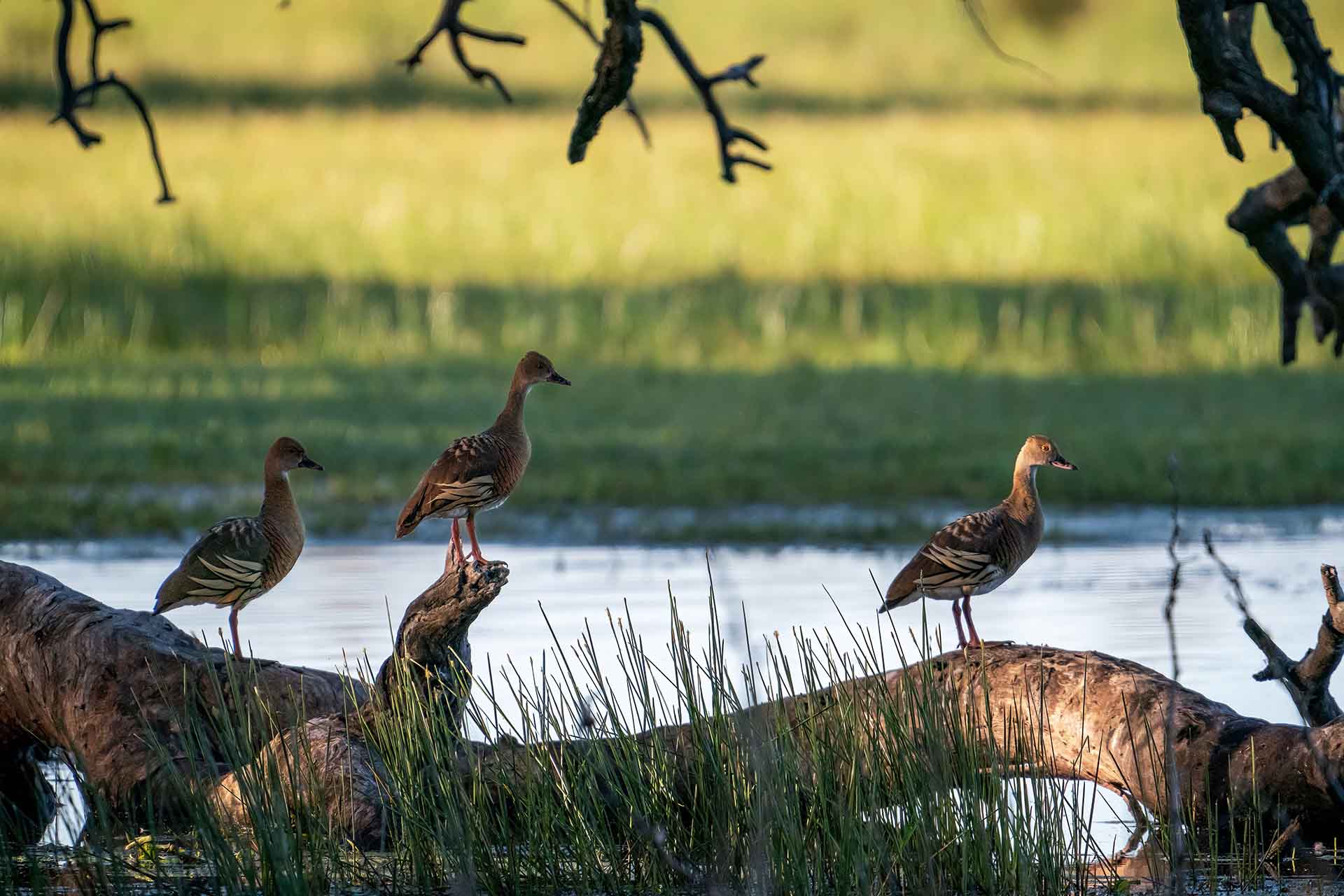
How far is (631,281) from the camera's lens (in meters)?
20.2

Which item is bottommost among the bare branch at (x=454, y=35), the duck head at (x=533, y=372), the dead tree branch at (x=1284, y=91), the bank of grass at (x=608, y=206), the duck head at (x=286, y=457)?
the duck head at (x=286, y=457)

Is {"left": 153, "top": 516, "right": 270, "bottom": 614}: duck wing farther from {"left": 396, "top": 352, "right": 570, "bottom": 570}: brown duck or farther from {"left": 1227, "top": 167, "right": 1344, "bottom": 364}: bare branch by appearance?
{"left": 1227, "top": 167, "right": 1344, "bottom": 364}: bare branch

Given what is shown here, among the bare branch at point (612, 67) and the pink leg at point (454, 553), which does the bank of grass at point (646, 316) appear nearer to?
the pink leg at point (454, 553)

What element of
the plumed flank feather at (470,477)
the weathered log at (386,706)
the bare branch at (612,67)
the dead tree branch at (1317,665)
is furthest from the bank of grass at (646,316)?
the bare branch at (612,67)

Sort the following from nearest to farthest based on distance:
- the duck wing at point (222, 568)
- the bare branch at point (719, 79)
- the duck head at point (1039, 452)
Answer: the bare branch at point (719, 79), the duck wing at point (222, 568), the duck head at point (1039, 452)

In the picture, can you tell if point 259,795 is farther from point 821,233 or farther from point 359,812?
point 821,233

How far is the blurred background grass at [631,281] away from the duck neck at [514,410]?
527 cm

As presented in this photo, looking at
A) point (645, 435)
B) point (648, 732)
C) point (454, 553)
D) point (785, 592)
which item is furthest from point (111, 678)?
point (645, 435)

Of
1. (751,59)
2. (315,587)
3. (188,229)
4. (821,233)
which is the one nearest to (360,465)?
(315,587)

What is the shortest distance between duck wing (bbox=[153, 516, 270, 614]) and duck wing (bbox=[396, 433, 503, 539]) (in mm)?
527

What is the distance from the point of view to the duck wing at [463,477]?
20.0ft

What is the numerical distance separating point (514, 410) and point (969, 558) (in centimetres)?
143

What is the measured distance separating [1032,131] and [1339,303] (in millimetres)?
21059

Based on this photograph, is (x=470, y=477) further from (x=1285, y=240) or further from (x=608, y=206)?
(x=608, y=206)
